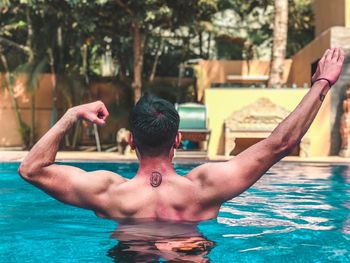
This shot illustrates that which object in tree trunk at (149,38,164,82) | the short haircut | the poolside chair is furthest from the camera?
tree trunk at (149,38,164,82)

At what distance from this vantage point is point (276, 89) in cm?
1269

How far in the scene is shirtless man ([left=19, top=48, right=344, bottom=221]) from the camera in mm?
2055

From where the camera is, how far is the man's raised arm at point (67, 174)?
2074 millimetres

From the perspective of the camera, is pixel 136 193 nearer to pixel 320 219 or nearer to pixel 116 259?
pixel 116 259

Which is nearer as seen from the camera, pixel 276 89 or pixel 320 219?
pixel 320 219

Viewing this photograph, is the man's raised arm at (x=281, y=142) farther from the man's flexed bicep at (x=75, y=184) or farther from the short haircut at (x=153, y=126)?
the man's flexed bicep at (x=75, y=184)

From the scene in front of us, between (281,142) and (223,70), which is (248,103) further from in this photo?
(281,142)

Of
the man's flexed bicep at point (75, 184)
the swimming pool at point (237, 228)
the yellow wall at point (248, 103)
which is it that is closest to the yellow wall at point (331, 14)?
the yellow wall at point (248, 103)

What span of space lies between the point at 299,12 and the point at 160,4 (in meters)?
8.53

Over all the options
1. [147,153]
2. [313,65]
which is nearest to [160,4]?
[313,65]

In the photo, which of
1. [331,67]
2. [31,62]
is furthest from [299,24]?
[331,67]

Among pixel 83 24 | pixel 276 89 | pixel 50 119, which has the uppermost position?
pixel 83 24

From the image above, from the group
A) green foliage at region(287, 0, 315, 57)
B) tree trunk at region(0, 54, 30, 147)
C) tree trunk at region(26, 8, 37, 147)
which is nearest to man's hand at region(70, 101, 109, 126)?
tree trunk at region(26, 8, 37, 147)

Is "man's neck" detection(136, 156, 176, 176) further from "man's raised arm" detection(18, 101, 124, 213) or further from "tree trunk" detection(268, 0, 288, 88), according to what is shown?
"tree trunk" detection(268, 0, 288, 88)
